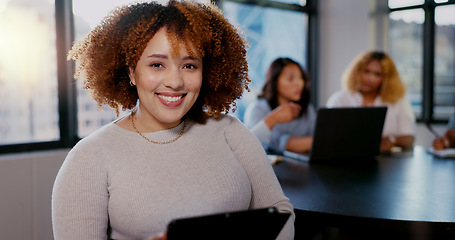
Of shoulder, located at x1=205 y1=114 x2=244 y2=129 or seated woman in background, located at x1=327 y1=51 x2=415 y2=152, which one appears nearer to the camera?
shoulder, located at x1=205 y1=114 x2=244 y2=129

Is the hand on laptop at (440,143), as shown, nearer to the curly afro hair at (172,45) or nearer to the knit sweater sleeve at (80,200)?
the curly afro hair at (172,45)

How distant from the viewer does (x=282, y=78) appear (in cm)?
269

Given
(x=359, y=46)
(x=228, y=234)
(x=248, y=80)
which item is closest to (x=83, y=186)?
(x=228, y=234)

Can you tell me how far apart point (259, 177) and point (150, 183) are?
327 mm

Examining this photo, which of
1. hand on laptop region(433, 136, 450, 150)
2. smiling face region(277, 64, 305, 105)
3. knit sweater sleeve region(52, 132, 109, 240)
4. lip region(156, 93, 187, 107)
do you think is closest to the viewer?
knit sweater sleeve region(52, 132, 109, 240)

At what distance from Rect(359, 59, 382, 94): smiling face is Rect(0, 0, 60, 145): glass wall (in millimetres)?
2122

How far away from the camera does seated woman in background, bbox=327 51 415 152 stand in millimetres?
3008

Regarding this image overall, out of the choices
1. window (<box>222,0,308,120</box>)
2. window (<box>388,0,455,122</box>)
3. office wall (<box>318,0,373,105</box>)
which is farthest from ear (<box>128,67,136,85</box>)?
window (<box>388,0,455,122</box>)

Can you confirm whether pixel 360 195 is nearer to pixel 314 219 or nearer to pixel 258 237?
pixel 314 219

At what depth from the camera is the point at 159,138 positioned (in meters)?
1.22

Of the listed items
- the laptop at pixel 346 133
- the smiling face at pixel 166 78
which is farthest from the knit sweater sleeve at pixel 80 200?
the laptop at pixel 346 133

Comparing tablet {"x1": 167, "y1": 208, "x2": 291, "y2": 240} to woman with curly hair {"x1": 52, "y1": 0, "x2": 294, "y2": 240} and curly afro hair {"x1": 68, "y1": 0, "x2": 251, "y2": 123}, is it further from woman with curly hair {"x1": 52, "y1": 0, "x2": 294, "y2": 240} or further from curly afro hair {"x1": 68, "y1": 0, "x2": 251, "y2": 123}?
curly afro hair {"x1": 68, "y1": 0, "x2": 251, "y2": 123}

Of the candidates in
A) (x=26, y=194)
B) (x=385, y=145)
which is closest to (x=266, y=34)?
(x=385, y=145)

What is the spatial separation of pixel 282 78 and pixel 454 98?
93.2 inches
